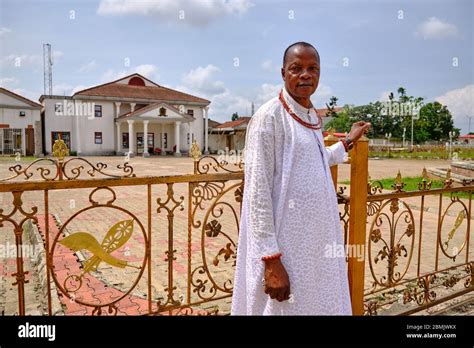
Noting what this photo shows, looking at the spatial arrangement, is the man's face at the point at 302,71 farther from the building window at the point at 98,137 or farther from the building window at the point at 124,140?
the building window at the point at 124,140

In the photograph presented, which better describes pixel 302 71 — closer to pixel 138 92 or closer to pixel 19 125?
pixel 19 125

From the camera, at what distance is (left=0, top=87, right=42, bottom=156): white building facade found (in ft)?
100

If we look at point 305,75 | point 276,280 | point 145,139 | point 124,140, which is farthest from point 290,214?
point 124,140

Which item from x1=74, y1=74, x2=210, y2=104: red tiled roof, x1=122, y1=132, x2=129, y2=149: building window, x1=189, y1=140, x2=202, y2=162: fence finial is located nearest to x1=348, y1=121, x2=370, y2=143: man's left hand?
x1=189, y1=140, x2=202, y2=162: fence finial

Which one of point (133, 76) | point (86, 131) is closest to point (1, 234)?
point (86, 131)

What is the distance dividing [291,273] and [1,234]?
19.3ft

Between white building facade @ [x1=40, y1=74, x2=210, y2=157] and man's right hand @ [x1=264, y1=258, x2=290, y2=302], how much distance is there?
31411 mm

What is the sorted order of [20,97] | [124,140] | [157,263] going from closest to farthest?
[157,263] < [20,97] < [124,140]

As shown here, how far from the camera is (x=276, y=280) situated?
1.75 metres

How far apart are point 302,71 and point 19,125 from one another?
35.0 meters

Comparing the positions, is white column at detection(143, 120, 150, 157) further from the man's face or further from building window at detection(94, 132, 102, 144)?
the man's face

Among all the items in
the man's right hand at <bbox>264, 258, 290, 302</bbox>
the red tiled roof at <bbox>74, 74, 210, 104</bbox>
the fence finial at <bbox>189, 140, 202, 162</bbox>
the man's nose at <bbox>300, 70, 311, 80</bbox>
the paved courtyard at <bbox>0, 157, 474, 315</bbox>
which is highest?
the red tiled roof at <bbox>74, 74, 210, 104</bbox>

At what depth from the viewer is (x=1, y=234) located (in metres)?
6.04
